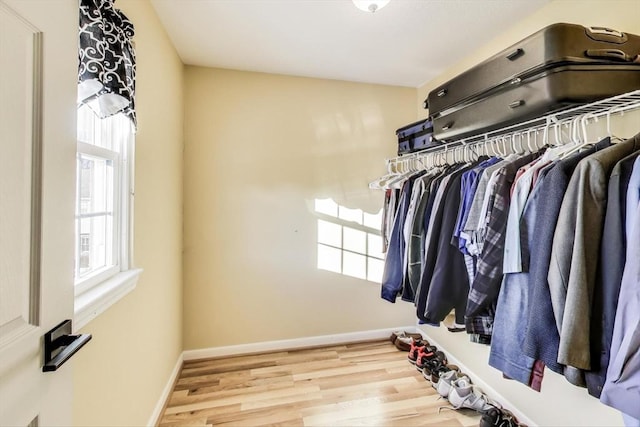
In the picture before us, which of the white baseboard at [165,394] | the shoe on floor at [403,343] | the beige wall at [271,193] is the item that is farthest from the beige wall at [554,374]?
the white baseboard at [165,394]

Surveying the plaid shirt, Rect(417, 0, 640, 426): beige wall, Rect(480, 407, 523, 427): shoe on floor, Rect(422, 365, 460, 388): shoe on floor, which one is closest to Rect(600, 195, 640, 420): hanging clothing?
the plaid shirt

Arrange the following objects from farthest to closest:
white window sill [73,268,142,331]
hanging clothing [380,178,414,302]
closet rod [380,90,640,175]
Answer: hanging clothing [380,178,414,302]
closet rod [380,90,640,175]
white window sill [73,268,142,331]

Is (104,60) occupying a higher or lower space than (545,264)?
higher

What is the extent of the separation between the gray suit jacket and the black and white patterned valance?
1.55m

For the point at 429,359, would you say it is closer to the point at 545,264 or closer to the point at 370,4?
the point at 545,264

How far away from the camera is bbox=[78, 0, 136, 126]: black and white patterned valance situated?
3.07ft

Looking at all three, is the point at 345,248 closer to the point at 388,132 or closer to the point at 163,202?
the point at 388,132

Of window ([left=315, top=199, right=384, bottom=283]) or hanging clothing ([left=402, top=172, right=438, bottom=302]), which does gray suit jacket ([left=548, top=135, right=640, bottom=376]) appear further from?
window ([left=315, top=199, right=384, bottom=283])

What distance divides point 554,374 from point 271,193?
2183 mm

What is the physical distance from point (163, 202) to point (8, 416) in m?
1.49

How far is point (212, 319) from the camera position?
2443mm

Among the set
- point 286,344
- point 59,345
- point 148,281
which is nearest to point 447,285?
point 59,345

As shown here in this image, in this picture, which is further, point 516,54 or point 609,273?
point 516,54

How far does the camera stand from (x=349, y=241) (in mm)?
2701
